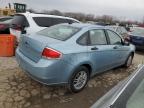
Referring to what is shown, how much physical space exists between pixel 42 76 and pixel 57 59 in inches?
17.2

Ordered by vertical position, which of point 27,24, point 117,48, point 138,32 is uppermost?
point 27,24

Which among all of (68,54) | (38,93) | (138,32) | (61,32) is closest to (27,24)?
(61,32)

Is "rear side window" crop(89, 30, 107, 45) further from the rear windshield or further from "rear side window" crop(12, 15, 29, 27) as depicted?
the rear windshield

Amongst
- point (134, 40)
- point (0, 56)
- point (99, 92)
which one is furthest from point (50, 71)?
point (134, 40)

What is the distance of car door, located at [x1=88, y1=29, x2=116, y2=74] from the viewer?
201 inches

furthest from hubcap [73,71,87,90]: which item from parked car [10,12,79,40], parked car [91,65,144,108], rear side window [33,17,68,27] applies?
rear side window [33,17,68,27]

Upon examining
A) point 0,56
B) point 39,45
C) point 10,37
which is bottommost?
point 0,56

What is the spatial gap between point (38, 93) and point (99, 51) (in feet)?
5.73

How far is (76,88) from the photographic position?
487 cm

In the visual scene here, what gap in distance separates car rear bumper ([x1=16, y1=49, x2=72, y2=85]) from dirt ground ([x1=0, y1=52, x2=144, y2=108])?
46cm

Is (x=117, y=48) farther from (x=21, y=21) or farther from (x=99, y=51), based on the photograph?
(x=21, y=21)

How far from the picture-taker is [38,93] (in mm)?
4750

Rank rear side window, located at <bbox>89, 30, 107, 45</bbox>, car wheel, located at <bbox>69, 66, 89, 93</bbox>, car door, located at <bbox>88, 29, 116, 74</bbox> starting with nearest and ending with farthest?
car wheel, located at <bbox>69, 66, 89, 93</bbox> → car door, located at <bbox>88, 29, 116, 74</bbox> → rear side window, located at <bbox>89, 30, 107, 45</bbox>

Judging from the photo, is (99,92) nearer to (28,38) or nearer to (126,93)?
(28,38)
